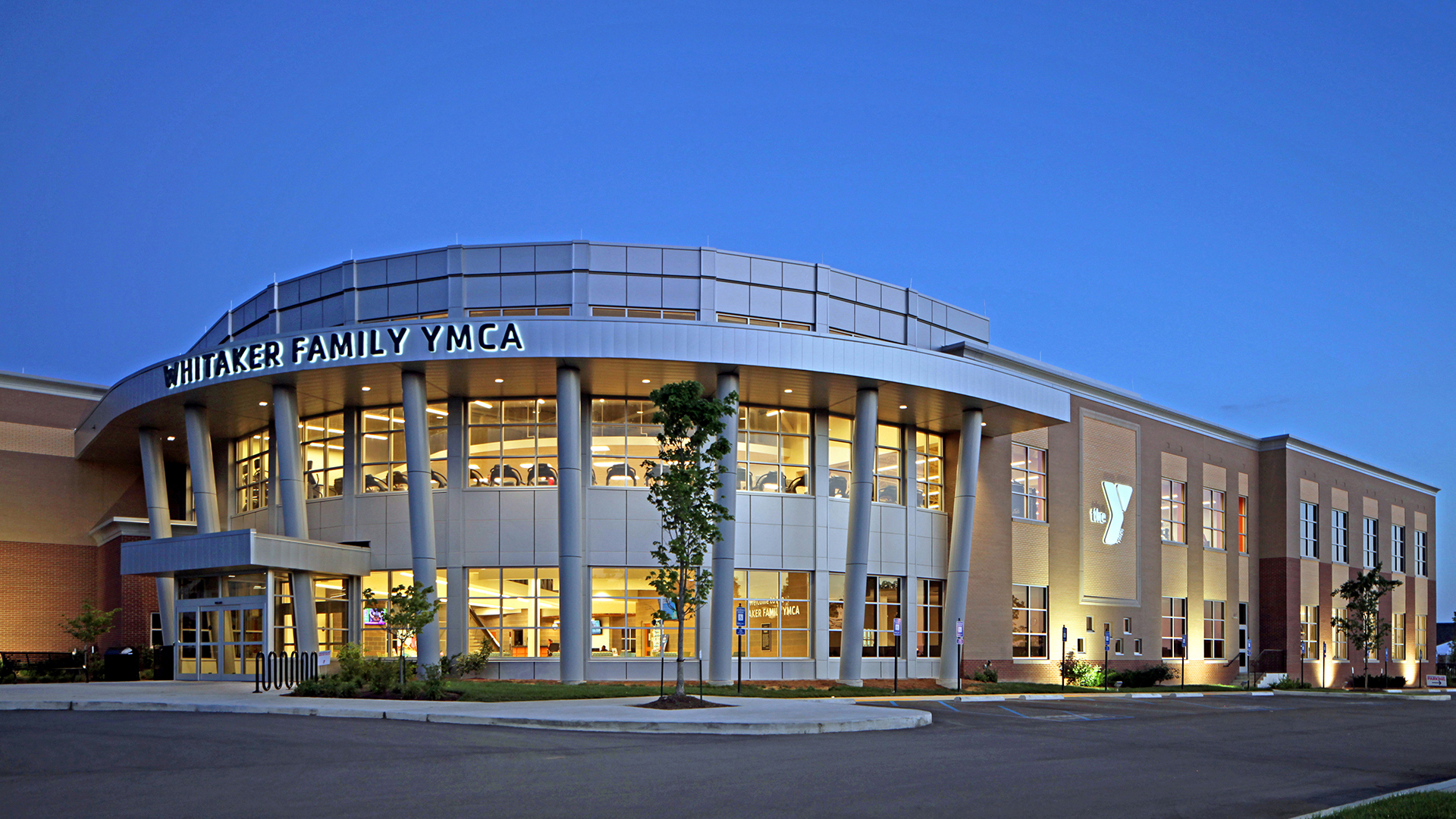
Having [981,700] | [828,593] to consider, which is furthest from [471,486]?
[981,700]

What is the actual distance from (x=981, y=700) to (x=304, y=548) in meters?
21.9

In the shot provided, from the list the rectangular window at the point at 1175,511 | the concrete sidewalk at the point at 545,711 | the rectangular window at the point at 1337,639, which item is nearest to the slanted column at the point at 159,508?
the concrete sidewalk at the point at 545,711

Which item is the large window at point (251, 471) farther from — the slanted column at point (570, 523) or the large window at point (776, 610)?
the large window at point (776, 610)

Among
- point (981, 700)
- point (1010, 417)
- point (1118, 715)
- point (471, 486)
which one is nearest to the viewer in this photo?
point (1118, 715)

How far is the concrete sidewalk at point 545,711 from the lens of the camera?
73.5 ft

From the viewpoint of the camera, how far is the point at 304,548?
38.1 m

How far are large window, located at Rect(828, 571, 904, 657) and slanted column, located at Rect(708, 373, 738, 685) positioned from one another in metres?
5.32

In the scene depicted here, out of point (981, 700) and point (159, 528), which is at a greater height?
point (159, 528)

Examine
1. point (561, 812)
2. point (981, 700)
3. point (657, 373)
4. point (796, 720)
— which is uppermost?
point (657, 373)

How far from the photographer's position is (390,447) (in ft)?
136

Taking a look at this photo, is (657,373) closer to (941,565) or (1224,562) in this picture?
(941,565)

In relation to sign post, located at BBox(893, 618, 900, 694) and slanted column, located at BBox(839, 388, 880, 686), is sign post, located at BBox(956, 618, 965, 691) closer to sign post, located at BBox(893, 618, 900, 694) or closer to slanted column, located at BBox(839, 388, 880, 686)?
sign post, located at BBox(893, 618, 900, 694)

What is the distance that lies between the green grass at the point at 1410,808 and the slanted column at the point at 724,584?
23804 mm

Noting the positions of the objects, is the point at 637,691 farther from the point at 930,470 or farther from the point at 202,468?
the point at 202,468
